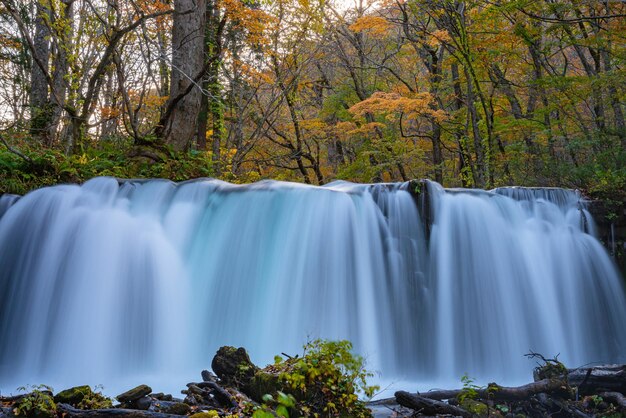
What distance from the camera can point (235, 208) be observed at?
22.7 ft

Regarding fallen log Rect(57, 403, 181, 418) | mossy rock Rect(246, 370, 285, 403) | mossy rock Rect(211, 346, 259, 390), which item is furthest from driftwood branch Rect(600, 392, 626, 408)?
fallen log Rect(57, 403, 181, 418)

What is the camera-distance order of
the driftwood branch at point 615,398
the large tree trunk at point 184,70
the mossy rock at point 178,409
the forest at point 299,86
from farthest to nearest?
1. the large tree trunk at point 184,70
2. the forest at point 299,86
3. the driftwood branch at point 615,398
4. the mossy rock at point 178,409

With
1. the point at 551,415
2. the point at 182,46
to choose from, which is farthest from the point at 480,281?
the point at 182,46

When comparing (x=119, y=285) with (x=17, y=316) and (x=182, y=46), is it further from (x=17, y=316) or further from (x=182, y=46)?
(x=182, y=46)

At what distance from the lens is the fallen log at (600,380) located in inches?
168

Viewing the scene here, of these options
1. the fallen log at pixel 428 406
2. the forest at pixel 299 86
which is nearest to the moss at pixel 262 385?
the fallen log at pixel 428 406

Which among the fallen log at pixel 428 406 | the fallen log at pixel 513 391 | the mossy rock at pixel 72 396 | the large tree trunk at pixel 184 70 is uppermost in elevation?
the large tree trunk at pixel 184 70

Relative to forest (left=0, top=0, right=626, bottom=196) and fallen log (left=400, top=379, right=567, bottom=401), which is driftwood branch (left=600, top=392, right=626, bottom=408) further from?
forest (left=0, top=0, right=626, bottom=196)

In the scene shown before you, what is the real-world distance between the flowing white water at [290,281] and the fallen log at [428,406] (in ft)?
6.52

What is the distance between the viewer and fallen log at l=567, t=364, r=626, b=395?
427cm

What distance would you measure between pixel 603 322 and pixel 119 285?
22.6ft

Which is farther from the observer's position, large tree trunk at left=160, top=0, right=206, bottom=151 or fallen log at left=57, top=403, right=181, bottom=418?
large tree trunk at left=160, top=0, right=206, bottom=151

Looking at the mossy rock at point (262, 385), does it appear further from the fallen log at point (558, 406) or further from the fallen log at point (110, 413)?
the fallen log at point (558, 406)

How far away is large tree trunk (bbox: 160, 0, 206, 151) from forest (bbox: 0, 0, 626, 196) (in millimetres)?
31
